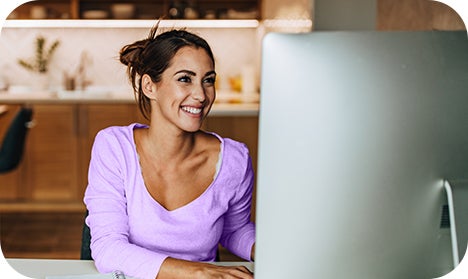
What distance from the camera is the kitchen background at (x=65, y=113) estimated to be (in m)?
4.02

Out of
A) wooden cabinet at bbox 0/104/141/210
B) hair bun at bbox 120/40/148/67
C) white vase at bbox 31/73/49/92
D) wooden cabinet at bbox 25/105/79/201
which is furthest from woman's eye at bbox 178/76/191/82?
white vase at bbox 31/73/49/92

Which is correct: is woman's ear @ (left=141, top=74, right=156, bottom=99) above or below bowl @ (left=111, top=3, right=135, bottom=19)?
below

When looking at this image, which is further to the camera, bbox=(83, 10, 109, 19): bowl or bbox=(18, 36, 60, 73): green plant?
bbox=(83, 10, 109, 19): bowl

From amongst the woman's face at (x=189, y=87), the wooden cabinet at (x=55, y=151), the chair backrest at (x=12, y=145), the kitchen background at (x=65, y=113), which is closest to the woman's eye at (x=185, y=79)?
the woman's face at (x=189, y=87)

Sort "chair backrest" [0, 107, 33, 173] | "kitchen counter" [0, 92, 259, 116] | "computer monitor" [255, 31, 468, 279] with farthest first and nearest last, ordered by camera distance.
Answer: "kitchen counter" [0, 92, 259, 116]
"chair backrest" [0, 107, 33, 173]
"computer monitor" [255, 31, 468, 279]

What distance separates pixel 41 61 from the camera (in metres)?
4.77

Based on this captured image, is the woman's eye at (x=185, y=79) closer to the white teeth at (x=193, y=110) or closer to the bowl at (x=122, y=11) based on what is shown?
the white teeth at (x=193, y=110)

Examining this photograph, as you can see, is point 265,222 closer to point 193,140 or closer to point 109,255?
point 109,255

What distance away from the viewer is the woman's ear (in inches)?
61.8

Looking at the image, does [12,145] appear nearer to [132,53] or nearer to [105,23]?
[105,23]

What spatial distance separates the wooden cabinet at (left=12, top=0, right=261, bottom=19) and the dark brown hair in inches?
138

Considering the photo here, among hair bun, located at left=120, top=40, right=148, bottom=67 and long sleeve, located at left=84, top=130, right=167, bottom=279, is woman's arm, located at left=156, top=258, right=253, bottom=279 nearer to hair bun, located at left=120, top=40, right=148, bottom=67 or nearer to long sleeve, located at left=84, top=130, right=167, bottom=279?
long sleeve, located at left=84, top=130, right=167, bottom=279

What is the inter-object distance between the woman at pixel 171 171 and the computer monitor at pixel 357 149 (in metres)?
0.41

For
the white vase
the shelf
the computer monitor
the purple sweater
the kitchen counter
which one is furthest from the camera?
the white vase
